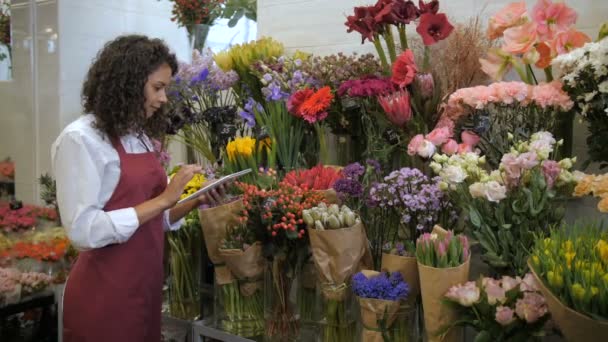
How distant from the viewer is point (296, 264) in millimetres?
1880

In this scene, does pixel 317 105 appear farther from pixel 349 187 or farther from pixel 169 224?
pixel 169 224

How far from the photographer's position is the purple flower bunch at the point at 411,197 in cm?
165

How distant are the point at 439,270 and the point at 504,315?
0.19 m

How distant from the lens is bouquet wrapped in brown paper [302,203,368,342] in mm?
1676

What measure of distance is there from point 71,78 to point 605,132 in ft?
10.1

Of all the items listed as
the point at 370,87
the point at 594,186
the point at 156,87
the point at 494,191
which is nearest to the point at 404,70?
the point at 370,87

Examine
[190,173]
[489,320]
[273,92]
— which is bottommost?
[489,320]

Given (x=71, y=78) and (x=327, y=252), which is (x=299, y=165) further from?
(x=71, y=78)

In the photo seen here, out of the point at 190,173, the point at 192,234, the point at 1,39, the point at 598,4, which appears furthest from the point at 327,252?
the point at 1,39

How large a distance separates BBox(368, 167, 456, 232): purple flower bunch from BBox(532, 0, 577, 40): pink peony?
558 mm

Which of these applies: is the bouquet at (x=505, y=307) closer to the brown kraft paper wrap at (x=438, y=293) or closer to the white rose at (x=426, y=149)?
the brown kraft paper wrap at (x=438, y=293)

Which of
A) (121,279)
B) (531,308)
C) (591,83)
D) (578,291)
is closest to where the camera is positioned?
(578,291)

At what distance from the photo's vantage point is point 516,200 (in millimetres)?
1560

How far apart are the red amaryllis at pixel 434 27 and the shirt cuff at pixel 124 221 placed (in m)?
1.10
